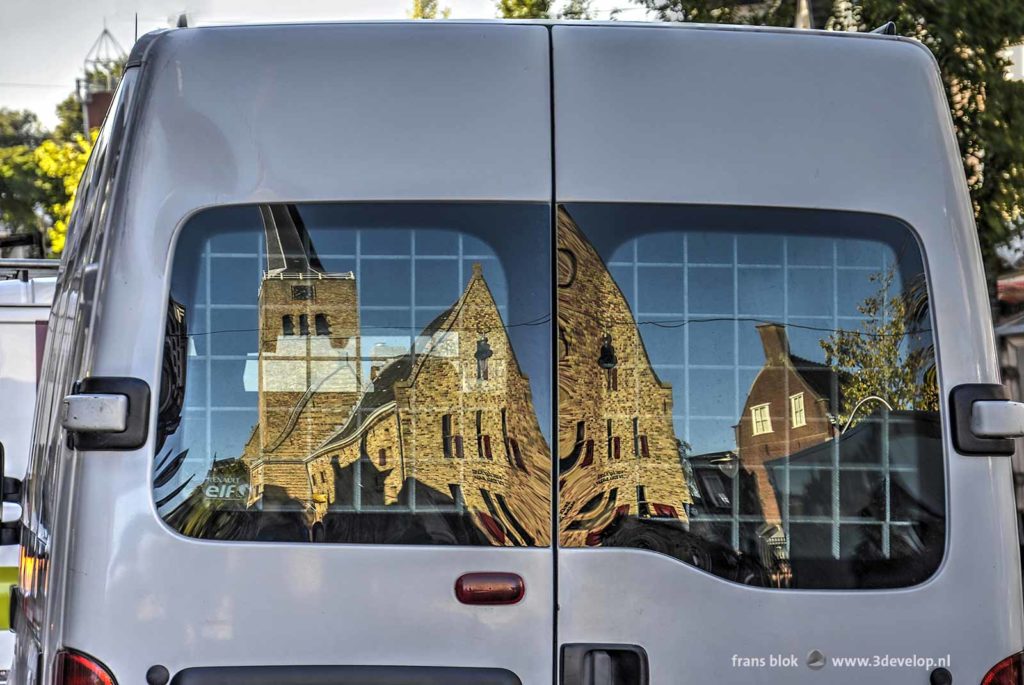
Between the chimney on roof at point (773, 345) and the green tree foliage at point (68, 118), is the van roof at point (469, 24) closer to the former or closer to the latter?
the chimney on roof at point (773, 345)

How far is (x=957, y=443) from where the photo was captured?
9.39ft

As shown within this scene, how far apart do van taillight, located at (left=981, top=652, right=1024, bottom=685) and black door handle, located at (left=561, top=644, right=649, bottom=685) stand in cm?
71

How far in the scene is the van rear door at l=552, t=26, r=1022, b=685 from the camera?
2797 mm

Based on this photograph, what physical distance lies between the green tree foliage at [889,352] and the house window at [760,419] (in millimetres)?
163

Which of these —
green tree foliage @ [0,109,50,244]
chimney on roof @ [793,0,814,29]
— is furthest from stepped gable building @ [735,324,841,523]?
green tree foliage @ [0,109,50,244]

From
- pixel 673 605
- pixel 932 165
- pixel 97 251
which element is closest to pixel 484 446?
pixel 673 605

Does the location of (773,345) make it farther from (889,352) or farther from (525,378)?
(525,378)

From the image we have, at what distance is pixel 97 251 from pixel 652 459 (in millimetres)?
1216

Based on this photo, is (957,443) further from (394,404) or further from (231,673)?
(231,673)

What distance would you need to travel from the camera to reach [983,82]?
32.6 ft

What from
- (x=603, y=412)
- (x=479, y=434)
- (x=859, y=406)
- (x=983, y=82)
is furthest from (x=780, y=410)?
(x=983, y=82)

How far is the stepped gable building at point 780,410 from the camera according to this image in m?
2.85

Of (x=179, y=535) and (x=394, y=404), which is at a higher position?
(x=394, y=404)

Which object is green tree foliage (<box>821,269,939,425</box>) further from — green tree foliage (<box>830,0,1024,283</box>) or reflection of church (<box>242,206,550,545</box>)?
green tree foliage (<box>830,0,1024,283</box>)
